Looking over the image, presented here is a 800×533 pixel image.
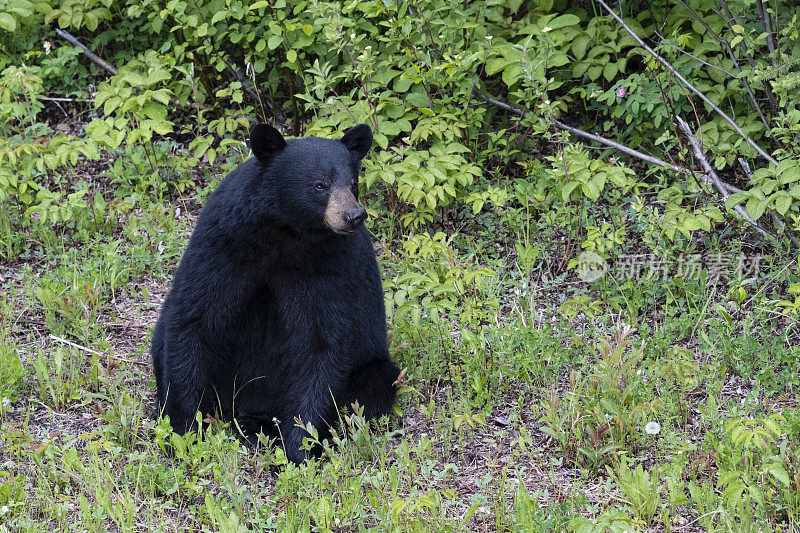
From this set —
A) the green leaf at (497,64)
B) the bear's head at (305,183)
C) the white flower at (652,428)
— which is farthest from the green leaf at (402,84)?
the white flower at (652,428)

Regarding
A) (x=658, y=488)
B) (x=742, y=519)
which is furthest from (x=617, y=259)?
(x=742, y=519)

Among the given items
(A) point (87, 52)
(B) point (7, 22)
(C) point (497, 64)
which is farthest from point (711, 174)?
(A) point (87, 52)

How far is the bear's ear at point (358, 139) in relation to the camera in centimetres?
408

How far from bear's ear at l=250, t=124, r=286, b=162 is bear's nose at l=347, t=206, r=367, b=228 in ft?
1.52

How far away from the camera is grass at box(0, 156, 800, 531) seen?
335 cm

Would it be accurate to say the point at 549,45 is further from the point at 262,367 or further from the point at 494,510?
the point at 494,510

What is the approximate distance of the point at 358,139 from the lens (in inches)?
162

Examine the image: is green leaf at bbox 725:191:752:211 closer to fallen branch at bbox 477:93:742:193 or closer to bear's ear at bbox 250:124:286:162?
fallen branch at bbox 477:93:742:193

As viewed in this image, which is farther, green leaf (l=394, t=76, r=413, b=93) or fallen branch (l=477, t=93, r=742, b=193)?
green leaf (l=394, t=76, r=413, b=93)

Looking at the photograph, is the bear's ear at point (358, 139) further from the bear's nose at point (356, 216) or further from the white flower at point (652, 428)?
the white flower at point (652, 428)

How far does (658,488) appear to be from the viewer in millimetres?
3520

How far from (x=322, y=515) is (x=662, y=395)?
1.68 meters

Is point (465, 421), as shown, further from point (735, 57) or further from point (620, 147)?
point (735, 57)

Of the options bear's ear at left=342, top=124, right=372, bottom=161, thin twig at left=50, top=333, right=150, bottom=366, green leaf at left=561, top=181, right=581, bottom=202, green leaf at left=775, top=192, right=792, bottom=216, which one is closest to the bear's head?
bear's ear at left=342, top=124, right=372, bottom=161
